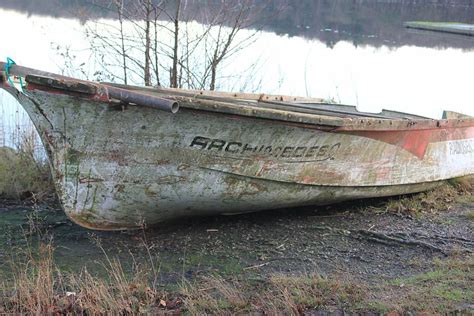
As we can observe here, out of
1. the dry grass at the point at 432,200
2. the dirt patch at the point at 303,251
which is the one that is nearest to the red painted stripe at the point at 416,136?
the dry grass at the point at 432,200

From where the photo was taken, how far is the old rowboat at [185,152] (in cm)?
402

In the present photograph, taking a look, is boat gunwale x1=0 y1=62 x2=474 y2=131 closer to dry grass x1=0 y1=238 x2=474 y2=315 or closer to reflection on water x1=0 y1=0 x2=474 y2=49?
dry grass x1=0 y1=238 x2=474 y2=315

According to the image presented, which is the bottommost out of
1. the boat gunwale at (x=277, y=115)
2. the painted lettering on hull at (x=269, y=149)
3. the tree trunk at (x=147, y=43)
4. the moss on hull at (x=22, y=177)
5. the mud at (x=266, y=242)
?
the mud at (x=266, y=242)

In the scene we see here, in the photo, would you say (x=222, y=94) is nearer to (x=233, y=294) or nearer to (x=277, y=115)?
(x=277, y=115)

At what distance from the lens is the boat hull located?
163 inches

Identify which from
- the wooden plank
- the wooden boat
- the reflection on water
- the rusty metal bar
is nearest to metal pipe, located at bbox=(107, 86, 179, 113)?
the rusty metal bar

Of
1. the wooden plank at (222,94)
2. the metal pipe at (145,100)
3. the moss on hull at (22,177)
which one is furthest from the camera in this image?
the wooden plank at (222,94)

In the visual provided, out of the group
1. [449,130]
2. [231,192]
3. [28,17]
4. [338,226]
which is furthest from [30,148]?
[28,17]

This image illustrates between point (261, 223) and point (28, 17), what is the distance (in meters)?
13.5

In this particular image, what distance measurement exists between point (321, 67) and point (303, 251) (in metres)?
11.5

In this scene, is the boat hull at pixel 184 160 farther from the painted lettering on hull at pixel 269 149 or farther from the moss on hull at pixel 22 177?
the moss on hull at pixel 22 177

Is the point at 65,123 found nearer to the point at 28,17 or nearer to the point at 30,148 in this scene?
the point at 30,148

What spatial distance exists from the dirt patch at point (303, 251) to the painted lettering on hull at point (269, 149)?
64 cm

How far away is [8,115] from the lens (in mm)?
8398
